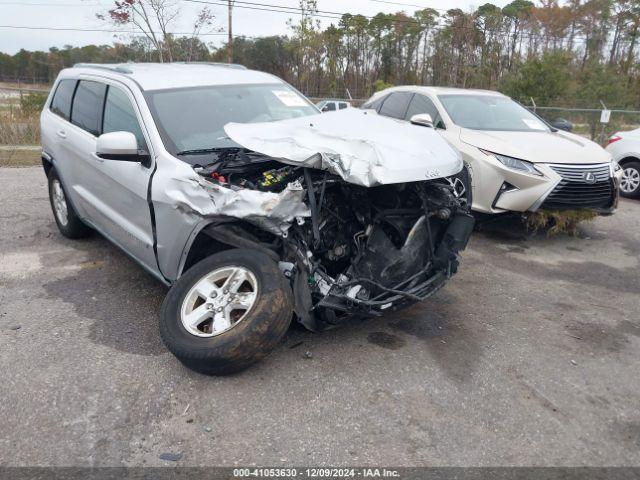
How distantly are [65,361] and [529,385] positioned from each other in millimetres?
2993

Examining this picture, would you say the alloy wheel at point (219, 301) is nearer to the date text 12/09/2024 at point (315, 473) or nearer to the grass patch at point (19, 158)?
the date text 12/09/2024 at point (315, 473)

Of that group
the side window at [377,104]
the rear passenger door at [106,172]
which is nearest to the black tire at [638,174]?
the side window at [377,104]

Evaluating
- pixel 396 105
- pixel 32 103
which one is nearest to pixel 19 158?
pixel 32 103

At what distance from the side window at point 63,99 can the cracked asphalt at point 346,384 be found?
169 centimetres

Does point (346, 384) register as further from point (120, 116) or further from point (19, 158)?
point (19, 158)

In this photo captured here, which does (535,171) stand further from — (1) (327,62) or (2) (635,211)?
(1) (327,62)

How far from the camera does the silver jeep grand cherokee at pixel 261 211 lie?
3.24 m

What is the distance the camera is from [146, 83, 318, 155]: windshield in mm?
3969

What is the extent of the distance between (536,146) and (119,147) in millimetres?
4726

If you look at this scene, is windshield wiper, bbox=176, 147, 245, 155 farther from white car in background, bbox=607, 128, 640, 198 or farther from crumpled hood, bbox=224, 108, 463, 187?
white car in background, bbox=607, 128, 640, 198

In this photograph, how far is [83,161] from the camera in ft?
15.8

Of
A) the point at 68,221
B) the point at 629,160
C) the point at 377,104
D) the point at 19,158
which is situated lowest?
the point at 19,158

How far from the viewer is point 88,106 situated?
4.96 metres

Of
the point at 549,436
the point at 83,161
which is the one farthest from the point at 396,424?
the point at 83,161
